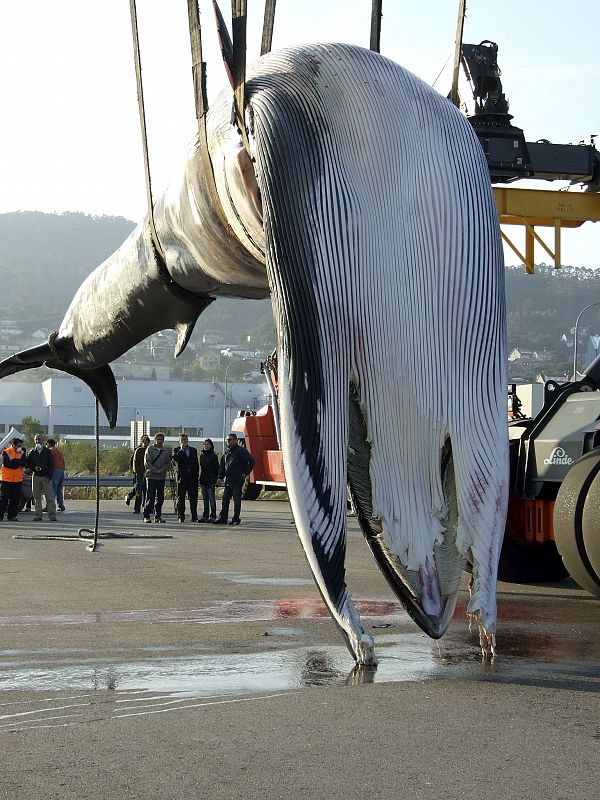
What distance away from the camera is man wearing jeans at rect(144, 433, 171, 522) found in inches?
854

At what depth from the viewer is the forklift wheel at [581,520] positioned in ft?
29.3

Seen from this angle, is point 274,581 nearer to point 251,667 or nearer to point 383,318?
point 251,667

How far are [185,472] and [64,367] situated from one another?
45.5 ft

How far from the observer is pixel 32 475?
923 inches

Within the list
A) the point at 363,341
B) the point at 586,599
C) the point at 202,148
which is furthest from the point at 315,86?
the point at 586,599

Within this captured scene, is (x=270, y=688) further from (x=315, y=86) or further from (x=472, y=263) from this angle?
(x=315, y=86)

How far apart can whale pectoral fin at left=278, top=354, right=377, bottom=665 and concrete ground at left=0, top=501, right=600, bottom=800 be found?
2.51 feet

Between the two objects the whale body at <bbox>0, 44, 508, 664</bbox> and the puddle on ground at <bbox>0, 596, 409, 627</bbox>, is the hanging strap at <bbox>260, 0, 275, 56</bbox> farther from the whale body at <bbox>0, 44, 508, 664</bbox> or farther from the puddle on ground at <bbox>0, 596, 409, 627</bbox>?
the puddle on ground at <bbox>0, 596, 409, 627</bbox>

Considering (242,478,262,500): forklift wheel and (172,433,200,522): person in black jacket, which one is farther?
(242,478,262,500): forklift wheel

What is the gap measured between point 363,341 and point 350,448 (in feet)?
→ 1.64

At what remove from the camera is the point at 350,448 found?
497 cm

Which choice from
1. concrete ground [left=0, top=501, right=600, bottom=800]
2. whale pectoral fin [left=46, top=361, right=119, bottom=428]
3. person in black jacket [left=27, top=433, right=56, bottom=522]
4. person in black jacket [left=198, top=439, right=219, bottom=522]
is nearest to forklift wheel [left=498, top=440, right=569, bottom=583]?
concrete ground [left=0, top=501, right=600, bottom=800]

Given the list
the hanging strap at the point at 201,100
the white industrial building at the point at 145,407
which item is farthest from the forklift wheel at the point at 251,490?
the white industrial building at the point at 145,407

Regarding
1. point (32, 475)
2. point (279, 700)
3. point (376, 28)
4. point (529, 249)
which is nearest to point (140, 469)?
point (32, 475)
